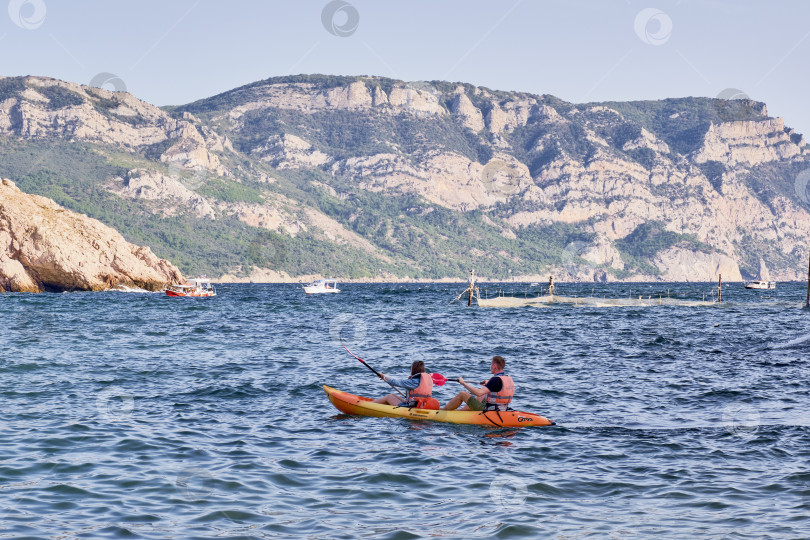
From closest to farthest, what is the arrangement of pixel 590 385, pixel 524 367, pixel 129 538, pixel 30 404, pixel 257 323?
1. pixel 129 538
2. pixel 30 404
3. pixel 590 385
4. pixel 524 367
5. pixel 257 323

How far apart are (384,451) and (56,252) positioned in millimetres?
93132

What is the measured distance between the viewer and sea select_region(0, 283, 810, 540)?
406 inches

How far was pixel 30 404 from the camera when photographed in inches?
747

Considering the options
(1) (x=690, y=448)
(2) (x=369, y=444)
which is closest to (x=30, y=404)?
(2) (x=369, y=444)

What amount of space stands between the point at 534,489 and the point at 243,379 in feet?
47.7

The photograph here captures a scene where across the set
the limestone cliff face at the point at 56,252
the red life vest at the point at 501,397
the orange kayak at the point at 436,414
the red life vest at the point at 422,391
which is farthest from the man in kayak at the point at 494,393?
the limestone cliff face at the point at 56,252

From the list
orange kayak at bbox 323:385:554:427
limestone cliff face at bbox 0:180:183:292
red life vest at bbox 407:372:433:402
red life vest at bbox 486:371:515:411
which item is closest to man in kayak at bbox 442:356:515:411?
red life vest at bbox 486:371:515:411

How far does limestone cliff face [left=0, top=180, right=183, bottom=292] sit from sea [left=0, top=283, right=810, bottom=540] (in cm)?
7008

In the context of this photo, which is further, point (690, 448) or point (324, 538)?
point (690, 448)

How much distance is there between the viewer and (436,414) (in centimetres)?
1808

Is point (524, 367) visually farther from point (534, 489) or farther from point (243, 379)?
point (534, 489)

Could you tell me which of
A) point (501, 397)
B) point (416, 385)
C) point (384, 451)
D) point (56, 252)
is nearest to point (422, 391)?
point (416, 385)

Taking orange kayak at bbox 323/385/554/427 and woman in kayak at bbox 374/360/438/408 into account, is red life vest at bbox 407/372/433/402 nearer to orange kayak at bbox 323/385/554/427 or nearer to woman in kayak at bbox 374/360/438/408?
woman in kayak at bbox 374/360/438/408

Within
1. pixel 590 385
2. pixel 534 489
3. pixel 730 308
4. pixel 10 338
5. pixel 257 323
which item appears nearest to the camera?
pixel 534 489
